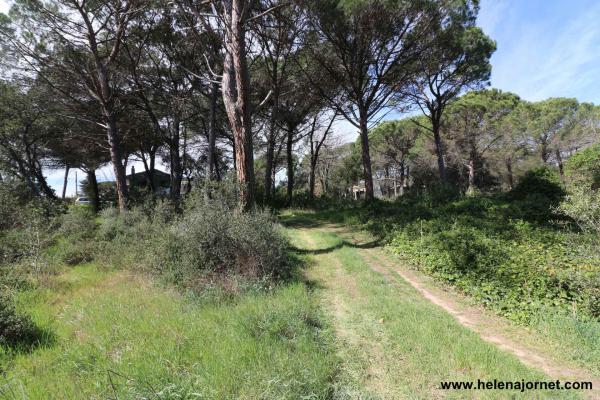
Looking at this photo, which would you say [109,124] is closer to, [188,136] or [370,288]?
[370,288]

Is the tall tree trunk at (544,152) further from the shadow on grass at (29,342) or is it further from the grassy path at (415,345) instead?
the shadow on grass at (29,342)

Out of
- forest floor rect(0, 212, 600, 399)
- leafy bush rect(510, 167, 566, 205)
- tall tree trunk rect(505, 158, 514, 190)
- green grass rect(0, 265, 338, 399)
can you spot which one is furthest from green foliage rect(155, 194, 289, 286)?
tall tree trunk rect(505, 158, 514, 190)

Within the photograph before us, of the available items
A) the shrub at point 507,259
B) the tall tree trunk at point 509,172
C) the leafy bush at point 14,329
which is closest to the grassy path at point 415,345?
the shrub at point 507,259

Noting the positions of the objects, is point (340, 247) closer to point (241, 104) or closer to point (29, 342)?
point (241, 104)

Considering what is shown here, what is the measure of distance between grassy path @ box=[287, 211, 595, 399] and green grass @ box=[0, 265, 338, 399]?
0.36 meters

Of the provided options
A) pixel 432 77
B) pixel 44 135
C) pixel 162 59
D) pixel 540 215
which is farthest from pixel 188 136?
pixel 540 215

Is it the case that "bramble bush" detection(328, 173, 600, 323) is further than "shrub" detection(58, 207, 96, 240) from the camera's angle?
No

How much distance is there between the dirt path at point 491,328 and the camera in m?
2.86

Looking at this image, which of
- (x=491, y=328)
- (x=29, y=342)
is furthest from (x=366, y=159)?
(x=29, y=342)

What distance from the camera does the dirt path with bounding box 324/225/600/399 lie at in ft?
9.37

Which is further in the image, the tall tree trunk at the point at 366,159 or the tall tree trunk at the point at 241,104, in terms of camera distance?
the tall tree trunk at the point at 366,159

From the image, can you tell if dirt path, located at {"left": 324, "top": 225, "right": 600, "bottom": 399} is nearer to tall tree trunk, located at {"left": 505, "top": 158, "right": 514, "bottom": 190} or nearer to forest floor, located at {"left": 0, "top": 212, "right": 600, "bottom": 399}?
forest floor, located at {"left": 0, "top": 212, "right": 600, "bottom": 399}

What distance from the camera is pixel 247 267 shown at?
16.3 feet

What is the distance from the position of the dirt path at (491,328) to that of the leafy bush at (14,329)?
17.8 ft
